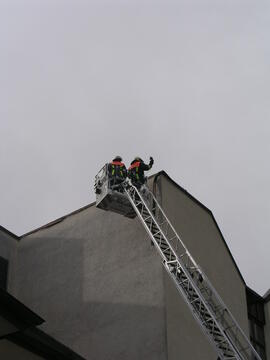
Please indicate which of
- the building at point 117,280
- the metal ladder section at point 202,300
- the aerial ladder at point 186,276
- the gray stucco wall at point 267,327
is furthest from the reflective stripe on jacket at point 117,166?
the gray stucco wall at point 267,327

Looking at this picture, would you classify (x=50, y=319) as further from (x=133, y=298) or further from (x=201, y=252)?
(x=201, y=252)

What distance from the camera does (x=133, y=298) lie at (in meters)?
18.1

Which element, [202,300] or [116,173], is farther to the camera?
[116,173]

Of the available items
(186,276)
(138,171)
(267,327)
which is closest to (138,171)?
(138,171)

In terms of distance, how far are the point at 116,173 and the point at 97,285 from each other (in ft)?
12.0

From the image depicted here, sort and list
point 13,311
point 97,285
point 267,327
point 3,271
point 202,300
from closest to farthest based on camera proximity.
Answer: point 13,311 → point 202,300 → point 97,285 → point 3,271 → point 267,327

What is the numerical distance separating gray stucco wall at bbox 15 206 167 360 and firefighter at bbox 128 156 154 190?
1962 millimetres

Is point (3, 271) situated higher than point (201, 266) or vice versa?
point (3, 271)

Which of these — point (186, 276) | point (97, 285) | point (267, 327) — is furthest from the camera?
point (267, 327)

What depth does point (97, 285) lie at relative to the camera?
19219 millimetres

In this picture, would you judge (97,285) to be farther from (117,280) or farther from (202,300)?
(202,300)

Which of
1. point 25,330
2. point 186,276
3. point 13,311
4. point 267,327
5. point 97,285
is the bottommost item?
point 13,311

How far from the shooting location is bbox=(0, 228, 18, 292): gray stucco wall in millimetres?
21969

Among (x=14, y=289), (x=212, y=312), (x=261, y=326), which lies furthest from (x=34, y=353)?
(x=261, y=326)
